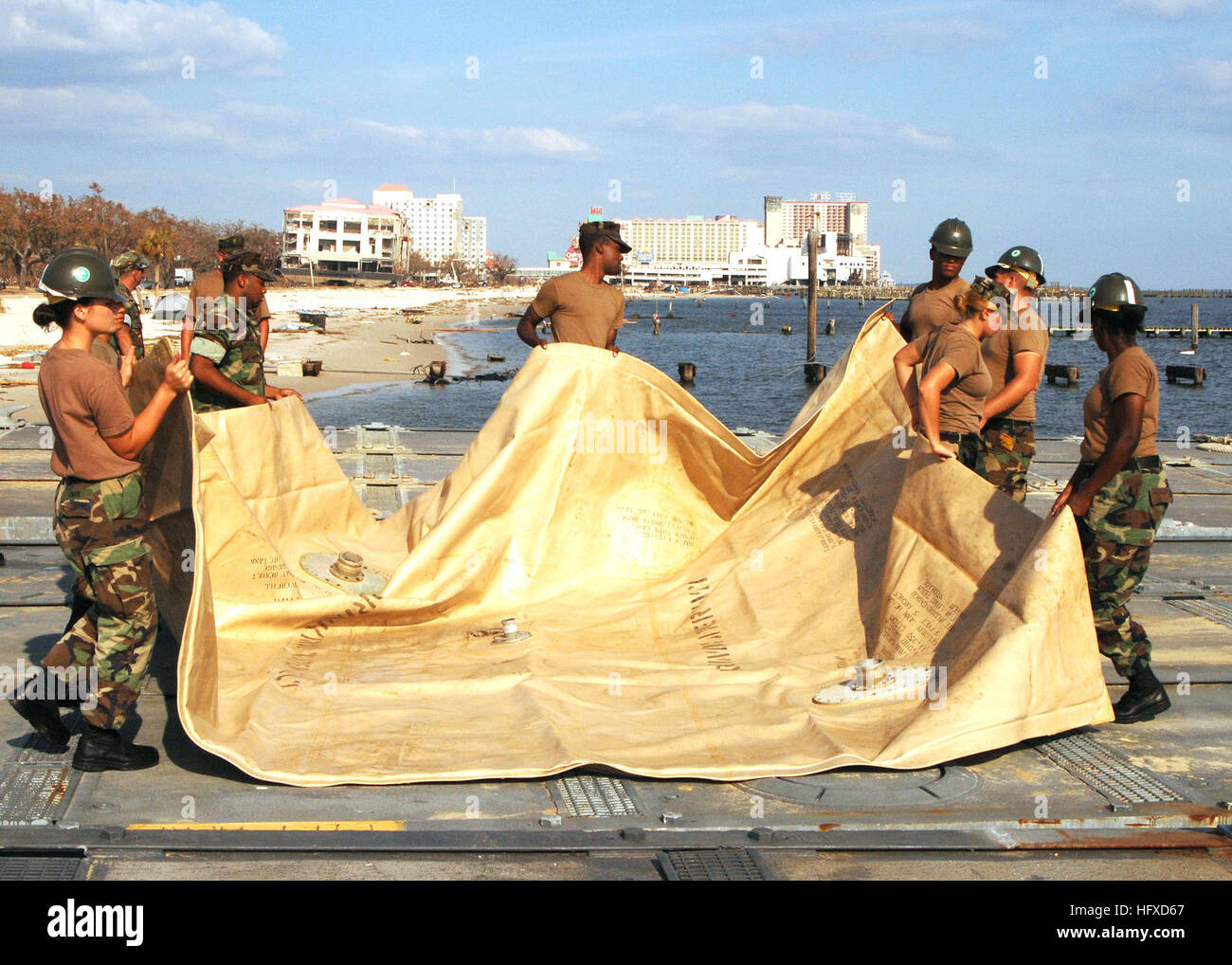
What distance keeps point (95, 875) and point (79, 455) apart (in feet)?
5.54

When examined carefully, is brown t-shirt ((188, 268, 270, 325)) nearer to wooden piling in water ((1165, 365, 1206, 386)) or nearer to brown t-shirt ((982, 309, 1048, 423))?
brown t-shirt ((982, 309, 1048, 423))

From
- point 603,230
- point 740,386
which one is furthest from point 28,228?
point 603,230

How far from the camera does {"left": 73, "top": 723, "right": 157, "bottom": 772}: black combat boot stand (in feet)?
15.7

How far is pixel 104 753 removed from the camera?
15.7 ft

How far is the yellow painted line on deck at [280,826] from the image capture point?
427 centimetres

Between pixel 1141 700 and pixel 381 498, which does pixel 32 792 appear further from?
pixel 381 498

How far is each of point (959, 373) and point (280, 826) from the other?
3.99 meters

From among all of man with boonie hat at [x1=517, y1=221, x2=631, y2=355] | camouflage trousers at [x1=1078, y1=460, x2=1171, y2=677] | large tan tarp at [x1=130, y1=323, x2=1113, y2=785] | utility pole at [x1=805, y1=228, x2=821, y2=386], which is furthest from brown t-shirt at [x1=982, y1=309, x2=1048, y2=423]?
utility pole at [x1=805, y1=228, x2=821, y2=386]

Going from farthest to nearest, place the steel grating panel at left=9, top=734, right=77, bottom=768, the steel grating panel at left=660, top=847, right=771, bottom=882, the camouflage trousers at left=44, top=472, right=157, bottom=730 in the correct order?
the steel grating panel at left=9, top=734, right=77, bottom=768 < the camouflage trousers at left=44, top=472, right=157, bottom=730 < the steel grating panel at left=660, top=847, right=771, bottom=882

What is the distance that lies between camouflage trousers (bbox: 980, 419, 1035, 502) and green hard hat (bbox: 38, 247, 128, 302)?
4529 millimetres

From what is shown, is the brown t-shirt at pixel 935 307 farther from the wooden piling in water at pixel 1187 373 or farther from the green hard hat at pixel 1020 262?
the wooden piling in water at pixel 1187 373

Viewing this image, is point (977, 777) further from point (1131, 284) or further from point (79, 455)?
point (79, 455)
